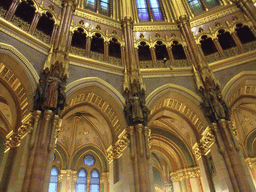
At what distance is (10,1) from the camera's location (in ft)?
43.9

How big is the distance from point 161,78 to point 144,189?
6.74m

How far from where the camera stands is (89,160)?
17.9 metres

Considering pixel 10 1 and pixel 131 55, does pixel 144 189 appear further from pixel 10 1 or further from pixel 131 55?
pixel 10 1

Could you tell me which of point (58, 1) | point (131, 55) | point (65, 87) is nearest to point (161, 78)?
point (131, 55)

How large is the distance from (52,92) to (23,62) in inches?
84.0

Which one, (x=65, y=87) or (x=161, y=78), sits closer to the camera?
(x=65, y=87)

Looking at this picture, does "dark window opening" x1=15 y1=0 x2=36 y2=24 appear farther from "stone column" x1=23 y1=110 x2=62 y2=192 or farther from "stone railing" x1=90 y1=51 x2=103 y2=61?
"stone column" x1=23 y1=110 x2=62 y2=192

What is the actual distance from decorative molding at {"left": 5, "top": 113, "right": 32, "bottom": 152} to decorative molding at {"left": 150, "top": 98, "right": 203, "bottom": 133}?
7.04 metres

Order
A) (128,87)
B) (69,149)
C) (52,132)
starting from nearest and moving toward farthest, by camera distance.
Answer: (52,132) < (128,87) < (69,149)

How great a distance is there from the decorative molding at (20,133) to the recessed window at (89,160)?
7815 mm

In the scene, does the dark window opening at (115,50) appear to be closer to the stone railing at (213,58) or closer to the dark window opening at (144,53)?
the dark window opening at (144,53)

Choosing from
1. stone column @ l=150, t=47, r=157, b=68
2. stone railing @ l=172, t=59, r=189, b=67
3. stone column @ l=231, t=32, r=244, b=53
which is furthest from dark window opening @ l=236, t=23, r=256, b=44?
stone column @ l=150, t=47, r=157, b=68

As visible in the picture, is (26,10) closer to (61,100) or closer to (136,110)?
(61,100)

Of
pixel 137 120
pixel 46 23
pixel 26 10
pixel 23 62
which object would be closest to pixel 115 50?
pixel 46 23
